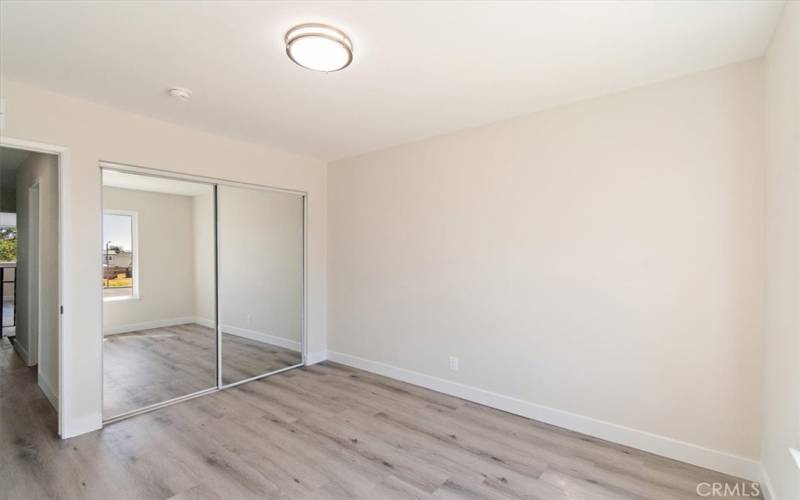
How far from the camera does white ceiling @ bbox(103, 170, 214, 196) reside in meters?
3.03

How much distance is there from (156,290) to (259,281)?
0.97 meters

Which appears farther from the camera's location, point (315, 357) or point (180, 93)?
point (315, 357)

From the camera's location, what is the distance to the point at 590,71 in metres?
2.36

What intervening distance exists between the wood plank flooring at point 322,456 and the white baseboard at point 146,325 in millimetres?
765

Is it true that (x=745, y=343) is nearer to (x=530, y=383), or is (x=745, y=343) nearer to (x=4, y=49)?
(x=530, y=383)

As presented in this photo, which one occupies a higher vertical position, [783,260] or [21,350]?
[783,260]

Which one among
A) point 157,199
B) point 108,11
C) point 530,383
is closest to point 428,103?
point 108,11

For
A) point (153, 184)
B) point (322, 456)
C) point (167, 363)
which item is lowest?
point (322, 456)

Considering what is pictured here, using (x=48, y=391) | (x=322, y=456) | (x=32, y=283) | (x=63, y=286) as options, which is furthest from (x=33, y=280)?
(x=322, y=456)

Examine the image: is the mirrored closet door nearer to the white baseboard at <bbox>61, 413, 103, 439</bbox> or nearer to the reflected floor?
the reflected floor

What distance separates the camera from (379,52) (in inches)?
83.1

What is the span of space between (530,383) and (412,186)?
7.18 ft

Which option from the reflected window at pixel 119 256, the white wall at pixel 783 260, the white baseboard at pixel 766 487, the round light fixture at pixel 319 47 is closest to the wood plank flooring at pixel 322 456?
the white baseboard at pixel 766 487
